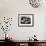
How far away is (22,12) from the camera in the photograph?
14.4 ft

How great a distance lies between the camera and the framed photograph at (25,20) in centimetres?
438

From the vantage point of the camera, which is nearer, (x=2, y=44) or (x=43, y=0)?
(x=2, y=44)

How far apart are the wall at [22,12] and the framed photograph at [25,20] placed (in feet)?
0.33

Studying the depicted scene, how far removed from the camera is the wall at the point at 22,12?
436 cm

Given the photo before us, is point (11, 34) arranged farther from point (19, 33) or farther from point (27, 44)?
point (27, 44)

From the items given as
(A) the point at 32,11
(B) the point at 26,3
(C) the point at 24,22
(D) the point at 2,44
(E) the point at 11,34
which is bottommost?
(D) the point at 2,44

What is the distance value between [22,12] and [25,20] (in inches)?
11.4

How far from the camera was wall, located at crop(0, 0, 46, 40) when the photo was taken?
14.3ft

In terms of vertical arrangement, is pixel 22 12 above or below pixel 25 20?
above

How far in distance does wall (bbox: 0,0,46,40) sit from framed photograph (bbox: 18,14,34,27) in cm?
10

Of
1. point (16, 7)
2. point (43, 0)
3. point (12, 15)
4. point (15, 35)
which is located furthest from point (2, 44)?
point (43, 0)

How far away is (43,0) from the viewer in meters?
4.41

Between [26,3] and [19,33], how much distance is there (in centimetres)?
104

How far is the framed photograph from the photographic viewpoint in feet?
14.4
